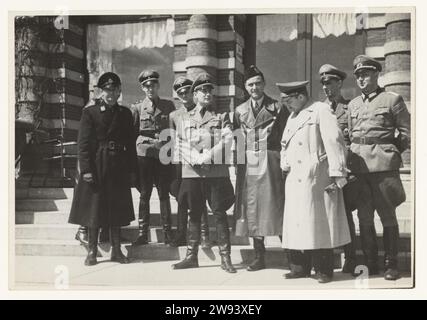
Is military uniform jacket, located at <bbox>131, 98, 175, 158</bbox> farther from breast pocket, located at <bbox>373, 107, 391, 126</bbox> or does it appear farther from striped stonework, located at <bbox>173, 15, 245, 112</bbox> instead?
breast pocket, located at <bbox>373, 107, 391, 126</bbox>

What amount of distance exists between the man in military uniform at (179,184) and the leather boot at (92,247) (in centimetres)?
86

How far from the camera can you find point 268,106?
17.6ft

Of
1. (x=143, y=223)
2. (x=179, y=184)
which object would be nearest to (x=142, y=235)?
(x=143, y=223)

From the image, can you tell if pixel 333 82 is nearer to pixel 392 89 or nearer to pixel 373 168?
pixel 373 168

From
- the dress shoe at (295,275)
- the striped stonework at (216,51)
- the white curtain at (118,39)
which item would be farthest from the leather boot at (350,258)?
the white curtain at (118,39)

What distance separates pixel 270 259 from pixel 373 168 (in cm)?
149

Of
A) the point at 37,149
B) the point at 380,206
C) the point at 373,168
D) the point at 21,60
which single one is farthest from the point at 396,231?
the point at 21,60

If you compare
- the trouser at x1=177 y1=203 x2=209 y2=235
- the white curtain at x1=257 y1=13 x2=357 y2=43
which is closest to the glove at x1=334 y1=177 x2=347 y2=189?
the trouser at x1=177 y1=203 x2=209 y2=235

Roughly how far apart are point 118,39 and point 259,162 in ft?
13.6

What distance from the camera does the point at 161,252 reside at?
5844 millimetres

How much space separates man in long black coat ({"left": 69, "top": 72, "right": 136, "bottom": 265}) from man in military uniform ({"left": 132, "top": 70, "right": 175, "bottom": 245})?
270 mm

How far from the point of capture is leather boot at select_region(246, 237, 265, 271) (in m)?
5.38

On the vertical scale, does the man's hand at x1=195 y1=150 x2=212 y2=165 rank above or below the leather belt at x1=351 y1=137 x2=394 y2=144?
below

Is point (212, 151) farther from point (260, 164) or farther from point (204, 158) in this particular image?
point (260, 164)
